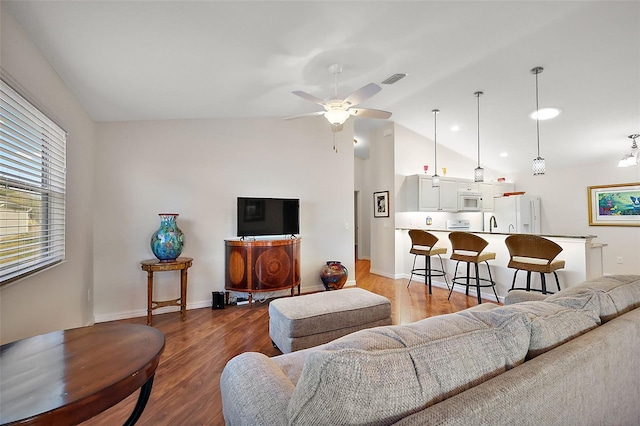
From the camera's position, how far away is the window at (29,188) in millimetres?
1625

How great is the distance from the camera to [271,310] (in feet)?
8.06

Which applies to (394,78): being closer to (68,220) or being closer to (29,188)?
(29,188)

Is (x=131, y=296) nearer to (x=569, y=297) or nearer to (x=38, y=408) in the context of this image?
(x=38, y=408)

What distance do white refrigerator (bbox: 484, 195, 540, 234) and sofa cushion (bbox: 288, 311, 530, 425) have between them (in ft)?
20.4

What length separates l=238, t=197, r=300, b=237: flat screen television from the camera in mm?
3885

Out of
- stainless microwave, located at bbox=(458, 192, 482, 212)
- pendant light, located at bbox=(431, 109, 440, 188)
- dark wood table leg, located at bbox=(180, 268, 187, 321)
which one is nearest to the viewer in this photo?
dark wood table leg, located at bbox=(180, 268, 187, 321)

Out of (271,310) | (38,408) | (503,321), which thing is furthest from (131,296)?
(503,321)

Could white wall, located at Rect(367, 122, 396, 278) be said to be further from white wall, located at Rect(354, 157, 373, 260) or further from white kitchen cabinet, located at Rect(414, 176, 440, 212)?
white wall, located at Rect(354, 157, 373, 260)

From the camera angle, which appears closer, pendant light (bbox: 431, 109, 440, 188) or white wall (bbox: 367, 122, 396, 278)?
pendant light (bbox: 431, 109, 440, 188)

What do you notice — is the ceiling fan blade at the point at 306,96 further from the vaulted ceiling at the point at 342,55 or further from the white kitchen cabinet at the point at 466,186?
the white kitchen cabinet at the point at 466,186

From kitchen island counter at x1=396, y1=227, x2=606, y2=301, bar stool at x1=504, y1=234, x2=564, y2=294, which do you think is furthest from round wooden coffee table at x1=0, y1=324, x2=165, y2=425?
kitchen island counter at x1=396, y1=227, x2=606, y2=301

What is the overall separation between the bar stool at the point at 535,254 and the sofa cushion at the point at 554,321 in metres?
2.36

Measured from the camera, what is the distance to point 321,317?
2.26 meters

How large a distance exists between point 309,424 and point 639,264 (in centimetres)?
727
